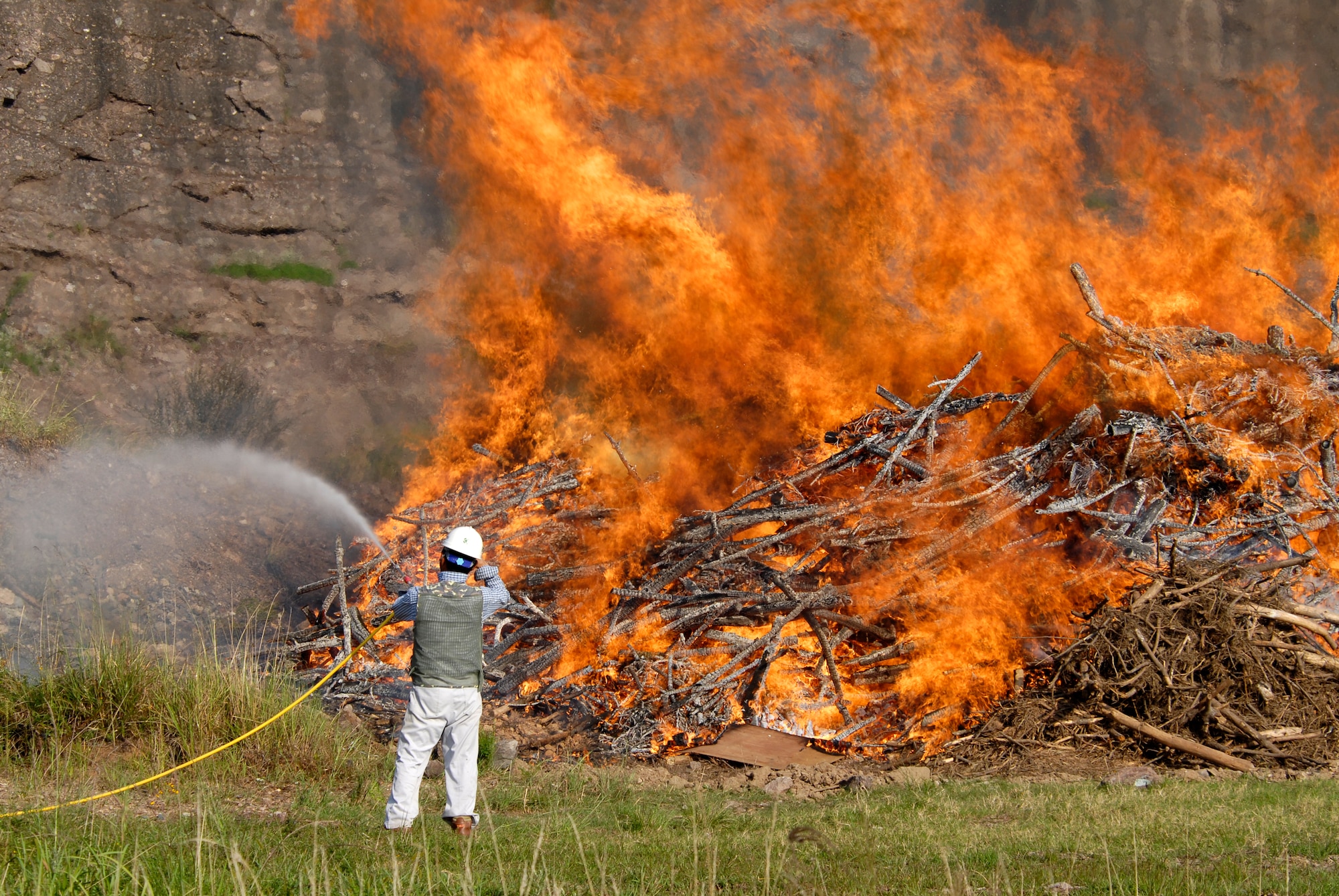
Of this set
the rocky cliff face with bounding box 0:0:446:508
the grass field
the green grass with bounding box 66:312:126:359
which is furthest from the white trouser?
the green grass with bounding box 66:312:126:359

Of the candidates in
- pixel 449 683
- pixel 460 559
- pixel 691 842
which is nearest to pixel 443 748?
pixel 449 683

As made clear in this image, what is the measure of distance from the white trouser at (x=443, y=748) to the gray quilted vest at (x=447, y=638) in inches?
Result: 2.7

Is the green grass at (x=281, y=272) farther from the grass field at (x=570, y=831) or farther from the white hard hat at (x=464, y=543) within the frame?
the white hard hat at (x=464, y=543)

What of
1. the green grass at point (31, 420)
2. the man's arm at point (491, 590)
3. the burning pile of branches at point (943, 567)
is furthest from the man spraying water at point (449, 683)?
the green grass at point (31, 420)

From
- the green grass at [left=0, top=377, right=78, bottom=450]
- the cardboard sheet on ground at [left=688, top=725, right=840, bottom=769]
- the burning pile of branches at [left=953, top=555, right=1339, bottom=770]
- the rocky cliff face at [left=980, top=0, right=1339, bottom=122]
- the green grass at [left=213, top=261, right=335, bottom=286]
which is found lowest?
the cardboard sheet on ground at [left=688, top=725, right=840, bottom=769]

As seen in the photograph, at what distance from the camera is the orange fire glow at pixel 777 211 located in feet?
41.4

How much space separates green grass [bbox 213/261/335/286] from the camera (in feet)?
41.3

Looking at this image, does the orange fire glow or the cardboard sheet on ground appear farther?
the orange fire glow

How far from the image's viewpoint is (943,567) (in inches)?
362

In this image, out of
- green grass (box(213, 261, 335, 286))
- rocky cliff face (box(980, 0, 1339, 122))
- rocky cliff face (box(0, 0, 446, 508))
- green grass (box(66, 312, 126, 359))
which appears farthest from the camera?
rocky cliff face (box(980, 0, 1339, 122))

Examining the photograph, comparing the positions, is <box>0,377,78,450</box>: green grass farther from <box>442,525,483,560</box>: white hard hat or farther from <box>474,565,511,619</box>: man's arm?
<box>442,525,483,560</box>: white hard hat

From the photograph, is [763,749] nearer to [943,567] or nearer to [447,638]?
[943,567]

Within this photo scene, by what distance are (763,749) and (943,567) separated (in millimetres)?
2431

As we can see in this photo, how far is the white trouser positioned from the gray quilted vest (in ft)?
0.23
